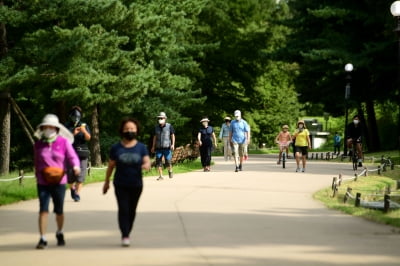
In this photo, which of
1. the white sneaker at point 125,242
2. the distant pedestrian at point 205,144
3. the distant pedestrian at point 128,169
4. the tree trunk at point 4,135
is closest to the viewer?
the white sneaker at point 125,242

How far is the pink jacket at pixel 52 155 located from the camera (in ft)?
34.2

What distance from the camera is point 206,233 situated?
38.1 ft

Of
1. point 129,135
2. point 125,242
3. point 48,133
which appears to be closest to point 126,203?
point 125,242

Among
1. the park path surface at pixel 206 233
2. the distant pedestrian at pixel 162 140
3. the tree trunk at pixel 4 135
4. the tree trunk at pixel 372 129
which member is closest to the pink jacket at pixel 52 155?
the park path surface at pixel 206 233

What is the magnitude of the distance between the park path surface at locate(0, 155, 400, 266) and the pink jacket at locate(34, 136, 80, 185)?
0.92 metres

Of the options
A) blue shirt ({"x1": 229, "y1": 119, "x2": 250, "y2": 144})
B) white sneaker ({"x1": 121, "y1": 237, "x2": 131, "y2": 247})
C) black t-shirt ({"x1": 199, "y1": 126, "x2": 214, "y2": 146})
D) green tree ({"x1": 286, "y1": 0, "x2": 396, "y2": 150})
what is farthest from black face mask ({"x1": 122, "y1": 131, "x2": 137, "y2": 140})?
green tree ({"x1": 286, "y1": 0, "x2": 396, "y2": 150})

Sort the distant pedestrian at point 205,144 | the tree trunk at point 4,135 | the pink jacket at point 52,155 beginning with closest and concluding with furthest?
the pink jacket at point 52,155 < the distant pedestrian at point 205,144 < the tree trunk at point 4,135

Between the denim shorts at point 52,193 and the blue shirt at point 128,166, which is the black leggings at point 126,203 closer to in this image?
the blue shirt at point 128,166

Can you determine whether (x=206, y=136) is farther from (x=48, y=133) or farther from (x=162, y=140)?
(x=48, y=133)

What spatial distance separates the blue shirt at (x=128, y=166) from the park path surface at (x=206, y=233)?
76cm

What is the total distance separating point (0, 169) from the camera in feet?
93.1

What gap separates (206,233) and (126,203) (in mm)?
1489

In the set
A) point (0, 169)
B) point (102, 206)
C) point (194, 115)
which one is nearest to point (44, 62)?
point (0, 169)

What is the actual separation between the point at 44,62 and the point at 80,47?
1.92 metres
